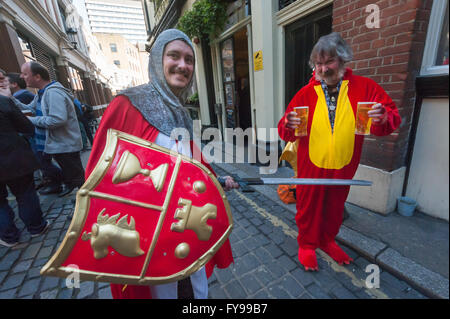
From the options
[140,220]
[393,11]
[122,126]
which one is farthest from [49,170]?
[393,11]

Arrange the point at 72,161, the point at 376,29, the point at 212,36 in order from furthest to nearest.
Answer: the point at 212,36 < the point at 72,161 < the point at 376,29

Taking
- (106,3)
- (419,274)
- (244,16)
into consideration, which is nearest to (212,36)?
(244,16)

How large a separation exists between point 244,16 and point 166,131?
4309 millimetres

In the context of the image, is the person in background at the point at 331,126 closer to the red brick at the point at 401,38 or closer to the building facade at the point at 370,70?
the building facade at the point at 370,70

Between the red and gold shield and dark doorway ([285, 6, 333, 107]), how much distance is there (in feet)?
10.7

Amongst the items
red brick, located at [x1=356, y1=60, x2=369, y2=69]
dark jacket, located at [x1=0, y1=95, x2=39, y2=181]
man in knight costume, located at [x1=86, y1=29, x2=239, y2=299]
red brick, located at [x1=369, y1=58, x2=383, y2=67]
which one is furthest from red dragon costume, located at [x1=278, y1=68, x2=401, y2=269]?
dark jacket, located at [x1=0, y1=95, x2=39, y2=181]

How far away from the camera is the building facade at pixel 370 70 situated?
511mm

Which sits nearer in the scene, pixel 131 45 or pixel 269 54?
pixel 269 54

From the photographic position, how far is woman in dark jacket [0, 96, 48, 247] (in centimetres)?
200

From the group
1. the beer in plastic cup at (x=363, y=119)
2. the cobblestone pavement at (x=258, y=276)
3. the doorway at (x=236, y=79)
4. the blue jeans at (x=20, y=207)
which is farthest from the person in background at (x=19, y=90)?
the beer in plastic cup at (x=363, y=119)

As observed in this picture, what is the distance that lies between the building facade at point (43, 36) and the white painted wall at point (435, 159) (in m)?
7.38

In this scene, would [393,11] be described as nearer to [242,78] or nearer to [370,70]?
[370,70]

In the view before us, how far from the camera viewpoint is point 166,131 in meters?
1.10

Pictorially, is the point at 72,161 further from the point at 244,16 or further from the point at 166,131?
the point at 244,16
